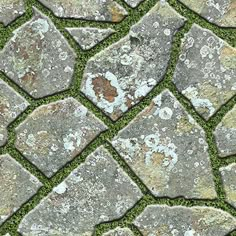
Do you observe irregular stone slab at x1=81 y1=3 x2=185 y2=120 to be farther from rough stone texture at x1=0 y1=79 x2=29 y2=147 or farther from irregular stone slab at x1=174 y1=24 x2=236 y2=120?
rough stone texture at x1=0 y1=79 x2=29 y2=147

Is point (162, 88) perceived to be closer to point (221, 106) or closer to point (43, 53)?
point (221, 106)

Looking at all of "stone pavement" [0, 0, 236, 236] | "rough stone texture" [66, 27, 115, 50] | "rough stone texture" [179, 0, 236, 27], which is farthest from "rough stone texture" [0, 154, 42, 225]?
"rough stone texture" [179, 0, 236, 27]

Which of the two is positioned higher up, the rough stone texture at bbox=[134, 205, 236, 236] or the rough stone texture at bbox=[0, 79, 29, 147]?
the rough stone texture at bbox=[0, 79, 29, 147]

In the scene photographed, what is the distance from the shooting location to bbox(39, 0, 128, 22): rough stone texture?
1.40 m

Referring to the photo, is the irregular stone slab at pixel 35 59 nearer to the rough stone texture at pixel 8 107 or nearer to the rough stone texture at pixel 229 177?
the rough stone texture at pixel 8 107

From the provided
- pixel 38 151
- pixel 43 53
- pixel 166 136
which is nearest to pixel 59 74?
pixel 43 53

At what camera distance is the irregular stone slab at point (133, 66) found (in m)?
1.40

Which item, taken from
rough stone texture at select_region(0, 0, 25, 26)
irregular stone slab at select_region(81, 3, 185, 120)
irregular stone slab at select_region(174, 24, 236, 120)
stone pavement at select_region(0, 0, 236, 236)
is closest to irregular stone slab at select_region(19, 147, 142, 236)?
stone pavement at select_region(0, 0, 236, 236)

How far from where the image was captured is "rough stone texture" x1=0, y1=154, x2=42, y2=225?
1409 mm

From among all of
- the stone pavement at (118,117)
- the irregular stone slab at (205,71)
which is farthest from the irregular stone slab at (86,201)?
the irregular stone slab at (205,71)

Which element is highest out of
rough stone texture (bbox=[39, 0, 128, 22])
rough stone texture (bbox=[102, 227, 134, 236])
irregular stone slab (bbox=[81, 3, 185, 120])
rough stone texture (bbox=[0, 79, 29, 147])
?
rough stone texture (bbox=[39, 0, 128, 22])

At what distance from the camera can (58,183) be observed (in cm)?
141

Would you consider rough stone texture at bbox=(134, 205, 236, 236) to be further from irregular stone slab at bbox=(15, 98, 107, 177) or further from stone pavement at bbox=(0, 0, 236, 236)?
irregular stone slab at bbox=(15, 98, 107, 177)

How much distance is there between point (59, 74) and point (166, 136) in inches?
11.2
